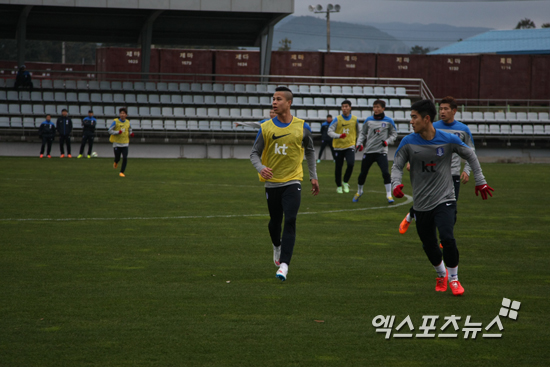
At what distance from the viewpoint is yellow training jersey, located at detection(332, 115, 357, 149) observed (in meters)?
16.8

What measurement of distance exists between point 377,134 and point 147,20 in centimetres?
2621

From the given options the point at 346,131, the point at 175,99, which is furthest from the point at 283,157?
the point at 175,99

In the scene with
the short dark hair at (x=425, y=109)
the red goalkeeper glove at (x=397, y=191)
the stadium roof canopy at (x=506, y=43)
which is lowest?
the red goalkeeper glove at (x=397, y=191)

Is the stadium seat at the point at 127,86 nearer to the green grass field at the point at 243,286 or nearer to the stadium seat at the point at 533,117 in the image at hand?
the stadium seat at the point at 533,117

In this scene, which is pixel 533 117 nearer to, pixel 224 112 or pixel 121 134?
pixel 224 112

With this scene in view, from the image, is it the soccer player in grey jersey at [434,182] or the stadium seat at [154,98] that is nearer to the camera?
the soccer player in grey jersey at [434,182]

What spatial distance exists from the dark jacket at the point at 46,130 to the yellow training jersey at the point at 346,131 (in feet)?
65.1

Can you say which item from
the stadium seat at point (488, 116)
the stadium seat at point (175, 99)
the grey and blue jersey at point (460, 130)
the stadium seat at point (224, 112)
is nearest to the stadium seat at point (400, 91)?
the stadium seat at point (488, 116)

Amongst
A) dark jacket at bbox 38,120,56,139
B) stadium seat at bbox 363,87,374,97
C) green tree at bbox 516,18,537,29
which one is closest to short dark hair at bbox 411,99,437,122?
dark jacket at bbox 38,120,56,139

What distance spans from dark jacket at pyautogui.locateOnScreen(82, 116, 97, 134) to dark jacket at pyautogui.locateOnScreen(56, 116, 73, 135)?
0.68 m

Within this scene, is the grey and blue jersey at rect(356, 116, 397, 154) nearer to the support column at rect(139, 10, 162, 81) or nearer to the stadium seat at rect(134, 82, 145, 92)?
the support column at rect(139, 10, 162, 81)

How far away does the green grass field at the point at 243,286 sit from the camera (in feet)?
15.6

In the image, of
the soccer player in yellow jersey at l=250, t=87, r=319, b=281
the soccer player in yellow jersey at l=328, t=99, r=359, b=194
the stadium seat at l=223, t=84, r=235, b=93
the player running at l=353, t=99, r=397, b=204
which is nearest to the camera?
the soccer player in yellow jersey at l=250, t=87, r=319, b=281

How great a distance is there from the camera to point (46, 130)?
105 feet
